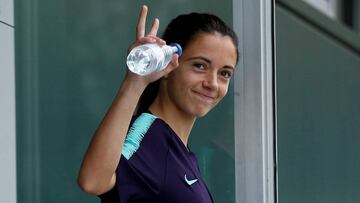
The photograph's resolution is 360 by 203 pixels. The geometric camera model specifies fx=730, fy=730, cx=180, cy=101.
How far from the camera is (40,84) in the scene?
2.53 meters

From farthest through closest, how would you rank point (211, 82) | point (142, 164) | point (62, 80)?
point (62, 80) < point (211, 82) < point (142, 164)

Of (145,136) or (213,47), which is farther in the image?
(213,47)

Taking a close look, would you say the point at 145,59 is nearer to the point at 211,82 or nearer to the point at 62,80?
the point at 211,82

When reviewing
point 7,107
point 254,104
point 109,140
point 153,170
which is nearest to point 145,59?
point 109,140

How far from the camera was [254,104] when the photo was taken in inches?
127

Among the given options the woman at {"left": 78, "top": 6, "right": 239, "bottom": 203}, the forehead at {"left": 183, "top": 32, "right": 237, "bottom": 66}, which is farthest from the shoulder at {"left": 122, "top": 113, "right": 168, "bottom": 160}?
the forehead at {"left": 183, "top": 32, "right": 237, "bottom": 66}

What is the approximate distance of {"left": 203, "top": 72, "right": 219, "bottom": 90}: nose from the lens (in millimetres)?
1818

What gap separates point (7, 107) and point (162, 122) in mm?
763

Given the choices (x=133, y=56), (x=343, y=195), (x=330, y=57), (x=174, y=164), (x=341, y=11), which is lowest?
(x=343, y=195)

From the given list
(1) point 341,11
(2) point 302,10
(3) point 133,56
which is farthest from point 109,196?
(1) point 341,11

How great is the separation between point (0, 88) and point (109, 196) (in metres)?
0.83

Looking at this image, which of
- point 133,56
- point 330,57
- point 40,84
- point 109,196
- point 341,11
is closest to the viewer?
point 133,56

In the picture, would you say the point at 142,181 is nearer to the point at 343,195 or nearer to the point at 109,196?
the point at 109,196

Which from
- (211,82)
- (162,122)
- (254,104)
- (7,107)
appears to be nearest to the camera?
(162,122)
